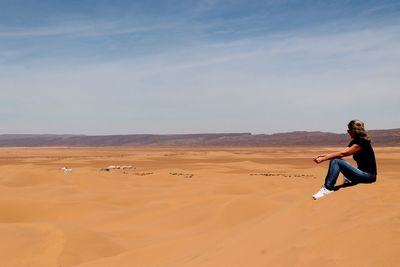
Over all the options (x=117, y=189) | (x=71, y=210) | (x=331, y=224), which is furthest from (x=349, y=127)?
(x=117, y=189)

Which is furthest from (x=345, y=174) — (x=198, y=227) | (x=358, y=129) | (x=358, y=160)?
(x=198, y=227)

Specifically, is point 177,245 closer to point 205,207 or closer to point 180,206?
point 205,207

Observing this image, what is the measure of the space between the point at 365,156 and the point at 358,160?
136 millimetres

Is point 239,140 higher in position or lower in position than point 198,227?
higher

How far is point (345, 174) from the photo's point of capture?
684 cm

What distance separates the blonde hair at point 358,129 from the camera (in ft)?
22.1

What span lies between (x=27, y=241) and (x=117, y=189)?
27.0 feet

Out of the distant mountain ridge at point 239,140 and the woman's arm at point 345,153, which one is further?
the distant mountain ridge at point 239,140

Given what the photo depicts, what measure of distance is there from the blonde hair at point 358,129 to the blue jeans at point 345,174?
0.44m

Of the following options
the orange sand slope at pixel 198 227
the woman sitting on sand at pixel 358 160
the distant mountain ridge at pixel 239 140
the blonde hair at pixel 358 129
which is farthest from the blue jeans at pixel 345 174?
the distant mountain ridge at pixel 239 140

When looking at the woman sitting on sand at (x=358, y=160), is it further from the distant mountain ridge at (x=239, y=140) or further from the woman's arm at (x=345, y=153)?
the distant mountain ridge at (x=239, y=140)

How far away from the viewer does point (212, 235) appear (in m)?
7.52

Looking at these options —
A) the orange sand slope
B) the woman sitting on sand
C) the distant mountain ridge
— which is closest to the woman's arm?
the woman sitting on sand

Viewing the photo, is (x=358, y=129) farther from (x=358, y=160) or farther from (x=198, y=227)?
(x=198, y=227)
